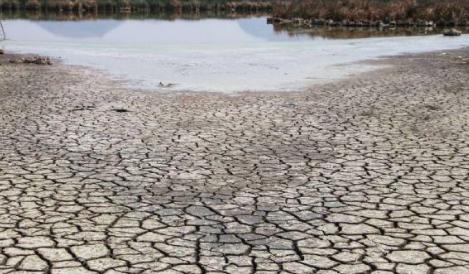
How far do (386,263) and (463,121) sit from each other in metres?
6.19

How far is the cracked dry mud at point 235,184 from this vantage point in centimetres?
484

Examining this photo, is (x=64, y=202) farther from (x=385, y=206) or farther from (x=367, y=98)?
(x=367, y=98)

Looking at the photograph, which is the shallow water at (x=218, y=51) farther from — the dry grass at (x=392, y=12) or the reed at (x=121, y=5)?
the reed at (x=121, y=5)

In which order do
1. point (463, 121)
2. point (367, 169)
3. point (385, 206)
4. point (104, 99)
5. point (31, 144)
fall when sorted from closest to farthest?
point (385, 206), point (367, 169), point (31, 144), point (463, 121), point (104, 99)

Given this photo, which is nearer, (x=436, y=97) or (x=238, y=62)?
(x=436, y=97)

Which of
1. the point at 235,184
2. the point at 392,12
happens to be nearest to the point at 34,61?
the point at 235,184

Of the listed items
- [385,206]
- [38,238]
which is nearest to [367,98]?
[385,206]

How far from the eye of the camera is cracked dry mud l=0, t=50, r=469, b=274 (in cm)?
484

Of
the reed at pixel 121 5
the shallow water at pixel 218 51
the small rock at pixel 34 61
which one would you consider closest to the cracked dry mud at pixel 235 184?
the shallow water at pixel 218 51

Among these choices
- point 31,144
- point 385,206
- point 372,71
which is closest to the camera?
point 385,206

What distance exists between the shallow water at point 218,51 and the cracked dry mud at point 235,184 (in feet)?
11.1

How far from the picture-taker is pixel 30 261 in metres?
4.70

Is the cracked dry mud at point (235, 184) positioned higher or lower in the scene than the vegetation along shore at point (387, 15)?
lower

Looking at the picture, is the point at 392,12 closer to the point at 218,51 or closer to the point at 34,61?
the point at 218,51
